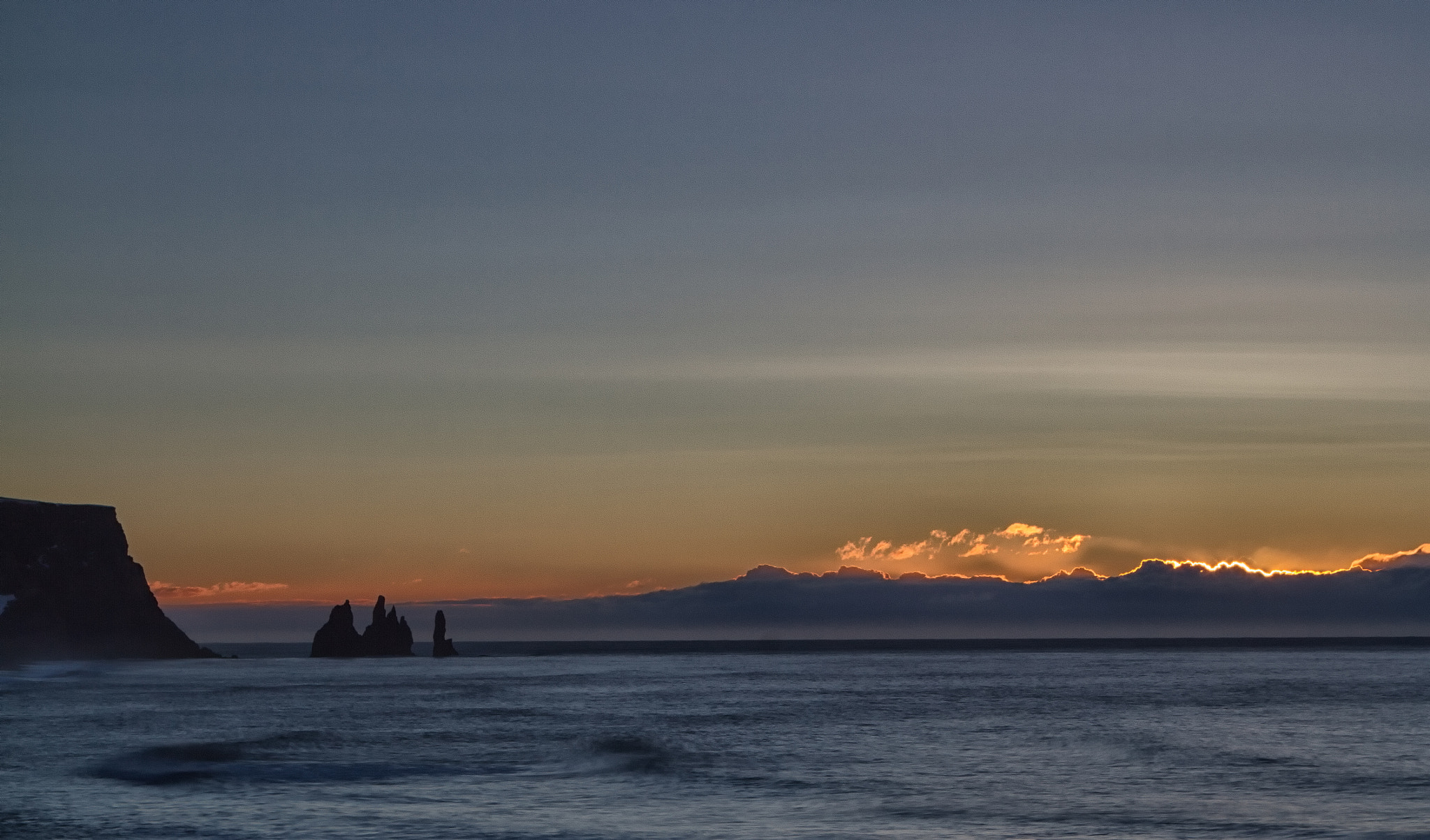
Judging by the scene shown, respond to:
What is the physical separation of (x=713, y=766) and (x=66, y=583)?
152 m

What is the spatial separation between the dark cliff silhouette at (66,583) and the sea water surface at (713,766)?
232 ft

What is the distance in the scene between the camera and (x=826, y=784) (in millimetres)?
52062

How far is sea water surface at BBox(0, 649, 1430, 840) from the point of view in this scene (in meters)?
42.3

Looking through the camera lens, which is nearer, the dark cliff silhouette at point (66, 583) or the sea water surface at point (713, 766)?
the sea water surface at point (713, 766)

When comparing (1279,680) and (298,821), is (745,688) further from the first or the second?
(298,821)

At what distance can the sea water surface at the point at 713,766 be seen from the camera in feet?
139

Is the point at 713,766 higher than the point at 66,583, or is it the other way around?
the point at 66,583

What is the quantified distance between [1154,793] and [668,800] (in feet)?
55.1

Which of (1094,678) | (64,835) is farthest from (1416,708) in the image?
(64,835)

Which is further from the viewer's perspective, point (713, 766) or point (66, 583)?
point (66, 583)

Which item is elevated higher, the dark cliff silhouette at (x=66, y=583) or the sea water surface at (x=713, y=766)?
the dark cliff silhouette at (x=66, y=583)

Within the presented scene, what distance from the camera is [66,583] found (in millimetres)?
185875

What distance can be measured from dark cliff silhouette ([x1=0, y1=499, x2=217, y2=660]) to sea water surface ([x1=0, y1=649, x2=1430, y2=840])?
70.6 metres

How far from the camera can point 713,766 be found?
59031 mm
